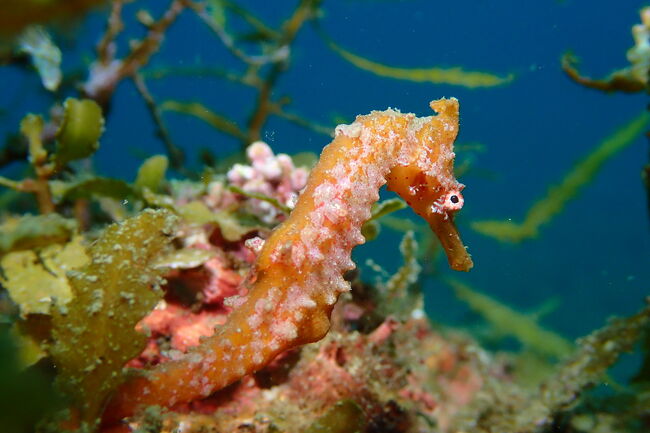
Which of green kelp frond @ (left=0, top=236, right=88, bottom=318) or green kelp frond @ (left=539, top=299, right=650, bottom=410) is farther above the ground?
green kelp frond @ (left=539, top=299, right=650, bottom=410)

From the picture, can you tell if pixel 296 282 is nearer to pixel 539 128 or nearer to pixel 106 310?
pixel 106 310

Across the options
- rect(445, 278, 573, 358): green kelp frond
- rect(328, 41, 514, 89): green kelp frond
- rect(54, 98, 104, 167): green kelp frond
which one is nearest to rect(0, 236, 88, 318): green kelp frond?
rect(54, 98, 104, 167): green kelp frond

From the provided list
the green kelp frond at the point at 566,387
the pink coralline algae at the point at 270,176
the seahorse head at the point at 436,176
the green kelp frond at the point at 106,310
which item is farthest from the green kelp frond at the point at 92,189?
the green kelp frond at the point at 566,387

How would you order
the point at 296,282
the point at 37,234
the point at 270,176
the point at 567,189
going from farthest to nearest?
the point at 567,189, the point at 270,176, the point at 37,234, the point at 296,282

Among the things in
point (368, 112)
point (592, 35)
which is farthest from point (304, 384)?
point (592, 35)

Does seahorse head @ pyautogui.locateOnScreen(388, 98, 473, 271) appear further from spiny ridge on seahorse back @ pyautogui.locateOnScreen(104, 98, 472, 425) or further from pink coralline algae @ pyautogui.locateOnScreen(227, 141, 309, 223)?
pink coralline algae @ pyautogui.locateOnScreen(227, 141, 309, 223)

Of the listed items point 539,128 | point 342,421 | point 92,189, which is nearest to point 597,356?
point 342,421
